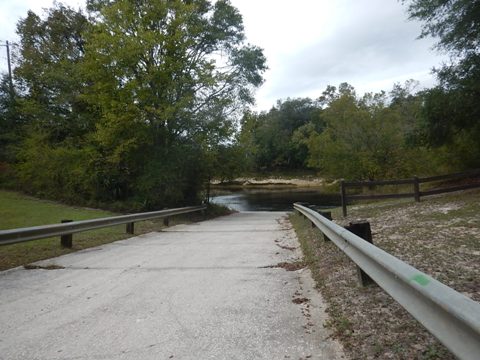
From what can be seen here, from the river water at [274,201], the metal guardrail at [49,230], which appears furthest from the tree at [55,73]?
the metal guardrail at [49,230]

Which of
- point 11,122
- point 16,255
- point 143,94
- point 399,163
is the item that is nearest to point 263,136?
point 399,163

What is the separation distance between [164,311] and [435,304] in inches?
104

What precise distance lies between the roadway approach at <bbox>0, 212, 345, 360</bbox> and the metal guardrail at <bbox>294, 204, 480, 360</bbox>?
0.69 metres

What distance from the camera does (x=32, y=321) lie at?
146 inches

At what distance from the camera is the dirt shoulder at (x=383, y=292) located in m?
2.83

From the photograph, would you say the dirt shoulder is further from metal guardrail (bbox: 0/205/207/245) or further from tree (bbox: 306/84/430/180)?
tree (bbox: 306/84/430/180)

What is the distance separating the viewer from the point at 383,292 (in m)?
3.94

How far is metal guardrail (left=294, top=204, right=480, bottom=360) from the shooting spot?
186 centimetres

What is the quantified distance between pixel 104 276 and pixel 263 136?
89695mm

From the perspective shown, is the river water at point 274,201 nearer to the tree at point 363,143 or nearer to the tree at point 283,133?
the tree at point 363,143

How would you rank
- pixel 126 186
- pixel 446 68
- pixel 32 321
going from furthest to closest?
pixel 126 186 < pixel 446 68 < pixel 32 321

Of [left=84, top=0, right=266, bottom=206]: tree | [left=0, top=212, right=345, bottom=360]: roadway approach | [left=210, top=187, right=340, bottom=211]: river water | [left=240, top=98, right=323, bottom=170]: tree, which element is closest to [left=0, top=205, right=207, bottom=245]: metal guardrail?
→ [left=0, top=212, right=345, bottom=360]: roadway approach

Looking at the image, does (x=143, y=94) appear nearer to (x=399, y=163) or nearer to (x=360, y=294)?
(x=360, y=294)

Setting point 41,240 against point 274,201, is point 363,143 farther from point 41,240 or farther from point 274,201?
point 41,240
